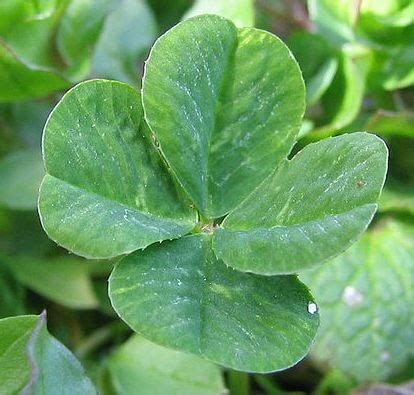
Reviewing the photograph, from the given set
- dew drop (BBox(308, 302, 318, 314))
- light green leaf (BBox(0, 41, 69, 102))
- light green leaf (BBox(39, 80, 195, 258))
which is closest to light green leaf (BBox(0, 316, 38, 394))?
light green leaf (BBox(39, 80, 195, 258))

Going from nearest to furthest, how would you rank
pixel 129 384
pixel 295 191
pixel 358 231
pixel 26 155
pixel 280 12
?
pixel 358 231 < pixel 295 191 < pixel 129 384 < pixel 26 155 < pixel 280 12

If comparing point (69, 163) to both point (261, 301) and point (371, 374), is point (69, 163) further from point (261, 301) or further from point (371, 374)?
point (371, 374)

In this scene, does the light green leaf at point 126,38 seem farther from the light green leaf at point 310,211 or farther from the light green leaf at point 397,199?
the light green leaf at point 310,211

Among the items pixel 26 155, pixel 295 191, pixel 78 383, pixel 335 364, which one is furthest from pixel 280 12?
pixel 78 383

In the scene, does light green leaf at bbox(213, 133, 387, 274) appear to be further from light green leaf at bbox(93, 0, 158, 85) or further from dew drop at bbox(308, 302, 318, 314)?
light green leaf at bbox(93, 0, 158, 85)

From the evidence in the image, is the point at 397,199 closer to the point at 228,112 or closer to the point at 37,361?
the point at 228,112

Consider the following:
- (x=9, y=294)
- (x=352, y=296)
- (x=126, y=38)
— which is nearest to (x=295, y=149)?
(x=352, y=296)

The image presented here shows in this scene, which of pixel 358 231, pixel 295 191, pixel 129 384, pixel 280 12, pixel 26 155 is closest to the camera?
pixel 358 231
